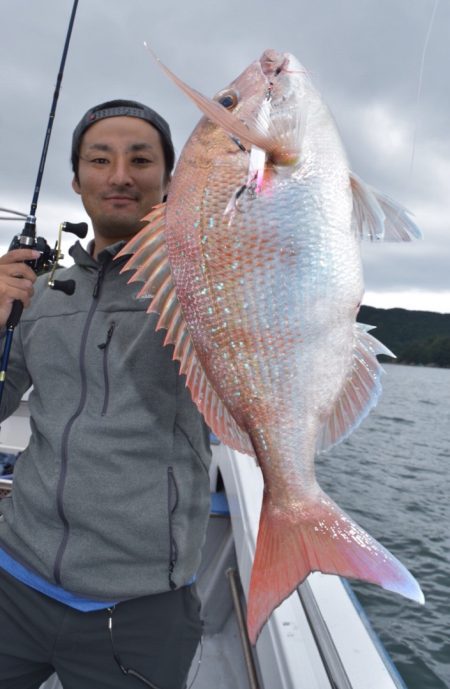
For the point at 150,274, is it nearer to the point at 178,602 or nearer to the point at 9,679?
the point at 178,602

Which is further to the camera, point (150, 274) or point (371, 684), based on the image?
point (371, 684)

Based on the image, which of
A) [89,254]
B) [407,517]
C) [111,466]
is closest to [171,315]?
[111,466]

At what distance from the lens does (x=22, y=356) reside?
204cm

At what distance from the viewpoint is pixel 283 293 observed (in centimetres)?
117

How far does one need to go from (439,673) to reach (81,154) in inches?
211

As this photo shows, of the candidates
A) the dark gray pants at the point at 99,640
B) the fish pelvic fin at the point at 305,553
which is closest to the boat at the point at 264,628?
the dark gray pants at the point at 99,640

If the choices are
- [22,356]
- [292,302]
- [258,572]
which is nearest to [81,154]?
[22,356]

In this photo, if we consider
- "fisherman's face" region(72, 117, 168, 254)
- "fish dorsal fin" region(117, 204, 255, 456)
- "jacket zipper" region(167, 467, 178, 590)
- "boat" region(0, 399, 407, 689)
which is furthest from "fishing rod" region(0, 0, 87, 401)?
"boat" region(0, 399, 407, 689)

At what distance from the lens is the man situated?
162 cm

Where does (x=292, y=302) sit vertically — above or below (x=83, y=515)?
above

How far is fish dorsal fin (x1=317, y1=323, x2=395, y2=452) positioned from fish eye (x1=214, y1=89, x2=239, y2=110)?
2.07 feet

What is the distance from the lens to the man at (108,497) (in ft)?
5.33

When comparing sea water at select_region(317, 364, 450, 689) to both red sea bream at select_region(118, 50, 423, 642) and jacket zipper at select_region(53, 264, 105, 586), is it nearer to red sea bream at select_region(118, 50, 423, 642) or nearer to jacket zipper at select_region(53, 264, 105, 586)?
red sea bream at select_region(118, 50, 423, 642)

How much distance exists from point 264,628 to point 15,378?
154cm
